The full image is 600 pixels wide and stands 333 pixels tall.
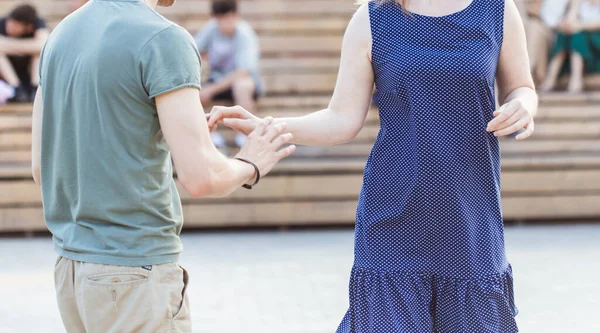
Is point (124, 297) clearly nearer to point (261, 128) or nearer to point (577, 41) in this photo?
point (261, 128)

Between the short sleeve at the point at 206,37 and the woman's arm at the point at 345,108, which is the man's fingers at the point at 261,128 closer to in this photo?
the woman's arm at the point at 345,108

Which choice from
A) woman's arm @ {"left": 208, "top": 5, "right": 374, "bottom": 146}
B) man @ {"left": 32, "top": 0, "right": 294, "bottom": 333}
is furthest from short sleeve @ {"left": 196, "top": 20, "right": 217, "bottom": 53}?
→ man @ {"left": 32, "top": 0, "right": 294, "bottom": 333}

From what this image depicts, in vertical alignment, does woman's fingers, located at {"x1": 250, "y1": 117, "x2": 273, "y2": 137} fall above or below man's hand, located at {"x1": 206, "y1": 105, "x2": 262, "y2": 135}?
above

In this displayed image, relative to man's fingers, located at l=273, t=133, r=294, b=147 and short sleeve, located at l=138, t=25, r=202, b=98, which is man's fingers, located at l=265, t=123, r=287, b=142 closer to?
man's fingers, located at l=273, t=133, r=294, b=147

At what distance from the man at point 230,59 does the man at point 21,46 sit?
1.59m

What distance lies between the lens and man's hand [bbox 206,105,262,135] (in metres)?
2.57

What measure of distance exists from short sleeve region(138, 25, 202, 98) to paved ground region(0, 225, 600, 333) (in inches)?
113

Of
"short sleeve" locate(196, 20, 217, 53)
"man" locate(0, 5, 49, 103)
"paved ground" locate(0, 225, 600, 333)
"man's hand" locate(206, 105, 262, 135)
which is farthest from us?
"short sleeve" locate(196, 20, 217, 53)

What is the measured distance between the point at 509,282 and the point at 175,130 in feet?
3.68

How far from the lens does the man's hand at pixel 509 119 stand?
2385mm

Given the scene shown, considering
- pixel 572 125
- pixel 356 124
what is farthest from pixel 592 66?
pixel 356 124

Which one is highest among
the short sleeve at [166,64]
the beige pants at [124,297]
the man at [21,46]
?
the short sleeve at [166,64]

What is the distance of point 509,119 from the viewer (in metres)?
2.39

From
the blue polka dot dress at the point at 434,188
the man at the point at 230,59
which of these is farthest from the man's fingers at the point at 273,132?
the man at the point at 230,59
